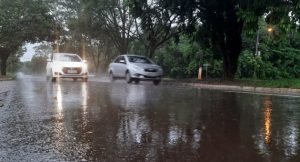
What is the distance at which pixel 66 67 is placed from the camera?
23.3 m

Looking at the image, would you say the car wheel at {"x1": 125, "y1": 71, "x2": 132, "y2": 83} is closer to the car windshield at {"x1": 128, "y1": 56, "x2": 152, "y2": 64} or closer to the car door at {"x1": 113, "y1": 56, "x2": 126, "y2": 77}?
the car door at {"x1": 113, "y1": 56, "x2": 126, "y2": 77}

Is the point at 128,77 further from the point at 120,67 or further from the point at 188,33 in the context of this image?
the point at 188,33

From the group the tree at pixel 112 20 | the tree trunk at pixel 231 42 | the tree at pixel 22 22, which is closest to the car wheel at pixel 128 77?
the tree trunk at pixel 231 42

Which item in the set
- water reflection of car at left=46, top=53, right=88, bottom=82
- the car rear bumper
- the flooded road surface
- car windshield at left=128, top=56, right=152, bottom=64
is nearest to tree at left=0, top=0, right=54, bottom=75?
A: water reflection of car at left=46, top=53, right=88, bottom=82

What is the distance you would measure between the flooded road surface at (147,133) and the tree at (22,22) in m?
32.9

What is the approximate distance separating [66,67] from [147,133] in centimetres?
1735

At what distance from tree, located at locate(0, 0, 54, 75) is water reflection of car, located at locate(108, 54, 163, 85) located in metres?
20.1

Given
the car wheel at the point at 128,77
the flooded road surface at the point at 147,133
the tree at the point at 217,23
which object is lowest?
the flooded road surface at the point at 147,133

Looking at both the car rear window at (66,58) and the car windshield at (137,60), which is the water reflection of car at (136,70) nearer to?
the car windshield at (137,60)

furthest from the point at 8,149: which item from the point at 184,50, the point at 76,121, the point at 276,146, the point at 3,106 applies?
the point at 184,50

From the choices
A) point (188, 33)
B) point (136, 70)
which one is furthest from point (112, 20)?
point (136, 70)

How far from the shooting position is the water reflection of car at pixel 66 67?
23.2 m

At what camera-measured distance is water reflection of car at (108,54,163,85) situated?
22.5 m

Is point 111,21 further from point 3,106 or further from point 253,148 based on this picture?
point 253,148
